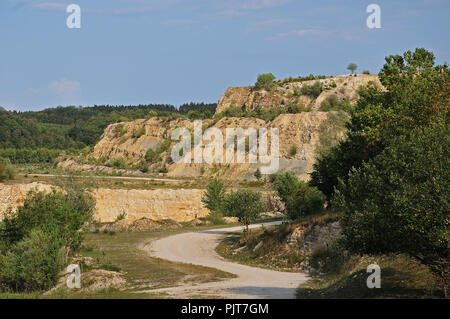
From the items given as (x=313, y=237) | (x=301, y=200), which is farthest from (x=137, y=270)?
(x=301, y=200)

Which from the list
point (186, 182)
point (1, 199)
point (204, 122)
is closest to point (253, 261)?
point (1, 199)

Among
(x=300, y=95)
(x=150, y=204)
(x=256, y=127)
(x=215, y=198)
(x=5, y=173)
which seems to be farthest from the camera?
(x=300, y=95)

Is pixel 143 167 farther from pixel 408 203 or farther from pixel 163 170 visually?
pixel 408 203

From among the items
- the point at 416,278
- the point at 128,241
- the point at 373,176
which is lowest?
the point at 128,241

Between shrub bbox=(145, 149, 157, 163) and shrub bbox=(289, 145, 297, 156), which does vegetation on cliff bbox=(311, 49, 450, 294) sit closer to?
shrub bbox=(289, 145, 297, 156)

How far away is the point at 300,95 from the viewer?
100m

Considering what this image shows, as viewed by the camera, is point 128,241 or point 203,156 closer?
point 128,241

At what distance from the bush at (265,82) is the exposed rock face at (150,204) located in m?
50.5

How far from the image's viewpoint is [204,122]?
311 ft

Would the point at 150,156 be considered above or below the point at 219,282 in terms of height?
above

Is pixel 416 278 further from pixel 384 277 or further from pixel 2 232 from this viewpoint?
pixel 2 232

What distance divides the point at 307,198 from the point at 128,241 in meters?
14.9

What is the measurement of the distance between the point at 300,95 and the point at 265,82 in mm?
10045

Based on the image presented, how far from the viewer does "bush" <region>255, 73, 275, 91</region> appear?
105m
